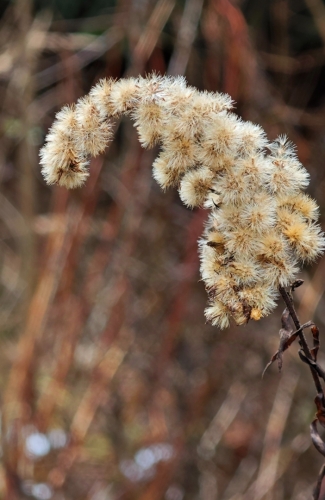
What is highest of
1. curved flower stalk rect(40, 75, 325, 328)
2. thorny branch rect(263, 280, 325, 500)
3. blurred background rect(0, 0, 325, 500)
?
blurred background rect(0, 0, 325, 500)

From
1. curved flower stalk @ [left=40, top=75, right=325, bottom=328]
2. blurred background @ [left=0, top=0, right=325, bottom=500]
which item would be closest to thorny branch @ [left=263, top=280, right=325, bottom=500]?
curved flower stalk @ [left=40, top=75, right=325, bottom=328]

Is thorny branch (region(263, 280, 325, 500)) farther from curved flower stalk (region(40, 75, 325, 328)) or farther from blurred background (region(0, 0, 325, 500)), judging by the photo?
blurred background (region(0, 0, 325, 500))

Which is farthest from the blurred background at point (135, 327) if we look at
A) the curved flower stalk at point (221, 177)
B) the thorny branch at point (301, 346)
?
the thorny branch at point (301, 346)

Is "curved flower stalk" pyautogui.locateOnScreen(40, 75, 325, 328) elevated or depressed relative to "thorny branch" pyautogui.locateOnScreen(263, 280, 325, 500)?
elevated

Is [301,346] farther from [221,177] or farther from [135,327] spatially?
[135,327]

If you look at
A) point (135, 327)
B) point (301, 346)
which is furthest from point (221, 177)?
point (135, 327)

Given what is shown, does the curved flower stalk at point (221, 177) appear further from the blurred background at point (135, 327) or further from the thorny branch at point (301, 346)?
the blurred background at point (135, 327)

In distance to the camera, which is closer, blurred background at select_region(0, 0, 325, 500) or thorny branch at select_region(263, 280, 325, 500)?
thorny branch at select_region(263, 280, 325, 500)
